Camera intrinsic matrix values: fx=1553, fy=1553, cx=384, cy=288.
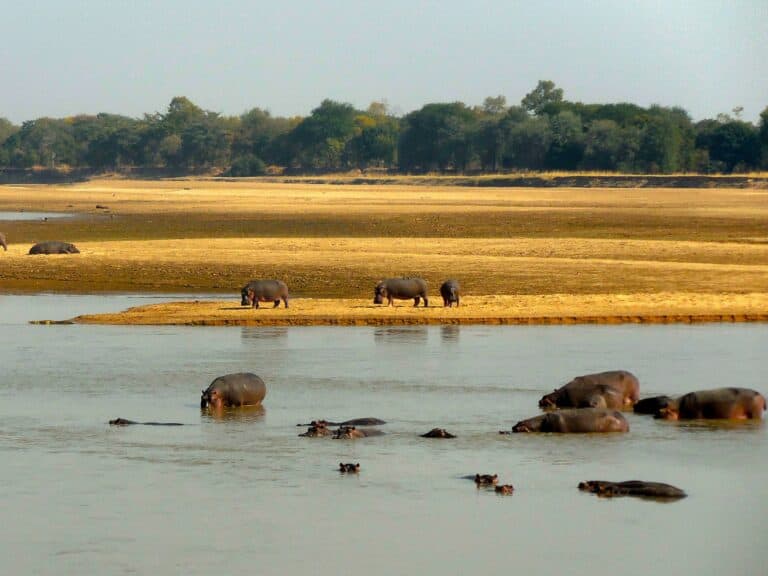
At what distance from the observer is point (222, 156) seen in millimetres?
164750

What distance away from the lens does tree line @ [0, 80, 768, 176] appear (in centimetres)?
11388

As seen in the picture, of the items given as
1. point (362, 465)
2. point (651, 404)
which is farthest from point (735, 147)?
point (362, 465)

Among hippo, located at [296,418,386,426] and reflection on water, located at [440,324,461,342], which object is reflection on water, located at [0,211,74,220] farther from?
hippo, located at [296,418,386,426]

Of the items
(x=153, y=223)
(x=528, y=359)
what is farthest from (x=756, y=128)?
(x=528, y=359)

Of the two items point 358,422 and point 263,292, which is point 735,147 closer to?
point 263,292

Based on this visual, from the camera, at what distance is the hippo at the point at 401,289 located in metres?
32.2

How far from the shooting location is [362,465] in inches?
696

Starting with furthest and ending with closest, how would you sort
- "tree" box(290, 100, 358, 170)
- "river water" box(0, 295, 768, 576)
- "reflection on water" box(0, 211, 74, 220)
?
"tree" box(290, 100, 358, 170) → "reflection on water" box(0, 211, 74, 220) → "river water" box(0, 295, 768, 576)

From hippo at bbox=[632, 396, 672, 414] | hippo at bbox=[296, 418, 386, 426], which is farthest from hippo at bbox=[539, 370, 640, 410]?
hippo at bbox=[296, 418, 386, 426]

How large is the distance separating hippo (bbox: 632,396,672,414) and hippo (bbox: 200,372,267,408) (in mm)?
5190

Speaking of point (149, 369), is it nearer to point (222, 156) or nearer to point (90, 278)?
point (90, 278)

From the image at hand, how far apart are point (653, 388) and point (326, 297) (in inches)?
550

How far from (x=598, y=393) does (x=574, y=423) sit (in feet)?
4.78

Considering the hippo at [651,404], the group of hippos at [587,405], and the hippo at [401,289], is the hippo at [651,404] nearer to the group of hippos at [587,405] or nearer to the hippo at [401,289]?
the group of hippos at [587,405]
